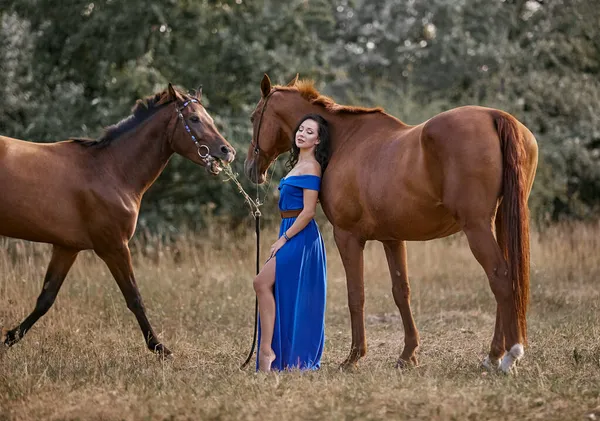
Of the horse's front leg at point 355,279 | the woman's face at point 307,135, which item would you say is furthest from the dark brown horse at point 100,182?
the horse's front leg at point 355,279

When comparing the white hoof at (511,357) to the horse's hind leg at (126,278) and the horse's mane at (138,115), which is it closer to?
the horse's hind leg at (126,278)

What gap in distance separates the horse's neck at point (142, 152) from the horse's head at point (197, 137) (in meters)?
0.11

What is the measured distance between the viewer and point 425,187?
17.3 ft

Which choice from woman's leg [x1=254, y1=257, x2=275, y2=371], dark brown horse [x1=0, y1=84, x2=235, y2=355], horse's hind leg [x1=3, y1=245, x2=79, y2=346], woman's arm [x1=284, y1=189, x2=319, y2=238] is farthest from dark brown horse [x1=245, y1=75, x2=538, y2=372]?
horse's hind leg [x1=3, y1=245, x2=79, y2=346]

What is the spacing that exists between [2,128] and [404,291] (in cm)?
845

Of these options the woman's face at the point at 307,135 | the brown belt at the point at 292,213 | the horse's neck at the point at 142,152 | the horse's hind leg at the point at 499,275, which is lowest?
the horse's hind leg at the point at 499,275

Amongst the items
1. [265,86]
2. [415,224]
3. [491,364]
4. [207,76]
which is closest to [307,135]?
[265,86]

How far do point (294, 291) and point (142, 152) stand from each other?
7.15ft

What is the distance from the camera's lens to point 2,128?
12320 millimetres

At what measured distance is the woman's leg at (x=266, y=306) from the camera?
219 inches

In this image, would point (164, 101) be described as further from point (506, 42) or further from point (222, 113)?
point (506, 42)

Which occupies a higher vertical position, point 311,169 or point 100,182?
point 311,169

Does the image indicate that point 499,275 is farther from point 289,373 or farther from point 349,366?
point 289,373

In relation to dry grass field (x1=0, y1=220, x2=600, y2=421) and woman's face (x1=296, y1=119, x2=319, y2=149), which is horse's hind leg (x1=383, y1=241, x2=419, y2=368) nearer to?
dry grass field (x1=0, y1=220, x2=600, y2=421)
